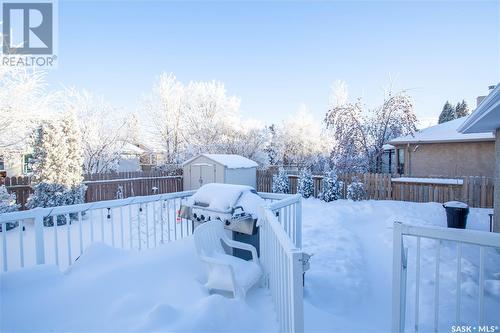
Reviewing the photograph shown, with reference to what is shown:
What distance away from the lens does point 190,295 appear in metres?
2.45

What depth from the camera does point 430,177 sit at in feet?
34.4

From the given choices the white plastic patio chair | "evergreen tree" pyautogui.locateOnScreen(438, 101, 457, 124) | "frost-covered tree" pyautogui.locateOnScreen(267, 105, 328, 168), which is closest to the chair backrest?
the white plastic patio chair

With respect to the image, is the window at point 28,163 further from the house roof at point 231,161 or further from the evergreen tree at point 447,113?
the evergreen tree at point 447,113

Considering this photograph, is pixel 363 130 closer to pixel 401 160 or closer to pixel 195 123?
pixel 401 160

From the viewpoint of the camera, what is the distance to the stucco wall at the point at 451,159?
11680 millimetres

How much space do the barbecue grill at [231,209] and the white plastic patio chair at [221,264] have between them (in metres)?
0.21

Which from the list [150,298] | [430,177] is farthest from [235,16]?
[150,298]

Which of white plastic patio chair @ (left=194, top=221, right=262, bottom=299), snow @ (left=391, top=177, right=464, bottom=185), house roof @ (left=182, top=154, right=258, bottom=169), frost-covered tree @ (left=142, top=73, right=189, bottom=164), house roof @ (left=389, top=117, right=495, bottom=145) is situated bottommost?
white plastic patio chair @ (left=194, top=221, right=262, bottom=299)

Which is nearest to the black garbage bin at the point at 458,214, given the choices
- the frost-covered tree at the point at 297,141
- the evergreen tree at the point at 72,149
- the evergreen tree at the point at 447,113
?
the evergreen tree at the point at 72,149

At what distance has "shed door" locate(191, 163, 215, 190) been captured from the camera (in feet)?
40.3

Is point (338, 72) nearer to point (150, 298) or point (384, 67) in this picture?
point (384, 67)

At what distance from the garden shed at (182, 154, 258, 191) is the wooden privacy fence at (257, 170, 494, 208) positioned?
3.30m

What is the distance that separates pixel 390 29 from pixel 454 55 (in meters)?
2.70

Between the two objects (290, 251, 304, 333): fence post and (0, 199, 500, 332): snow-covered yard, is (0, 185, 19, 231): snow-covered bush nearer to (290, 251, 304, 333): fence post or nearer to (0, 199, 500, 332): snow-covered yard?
(0, 199, 500, 332): snow-covered yard
